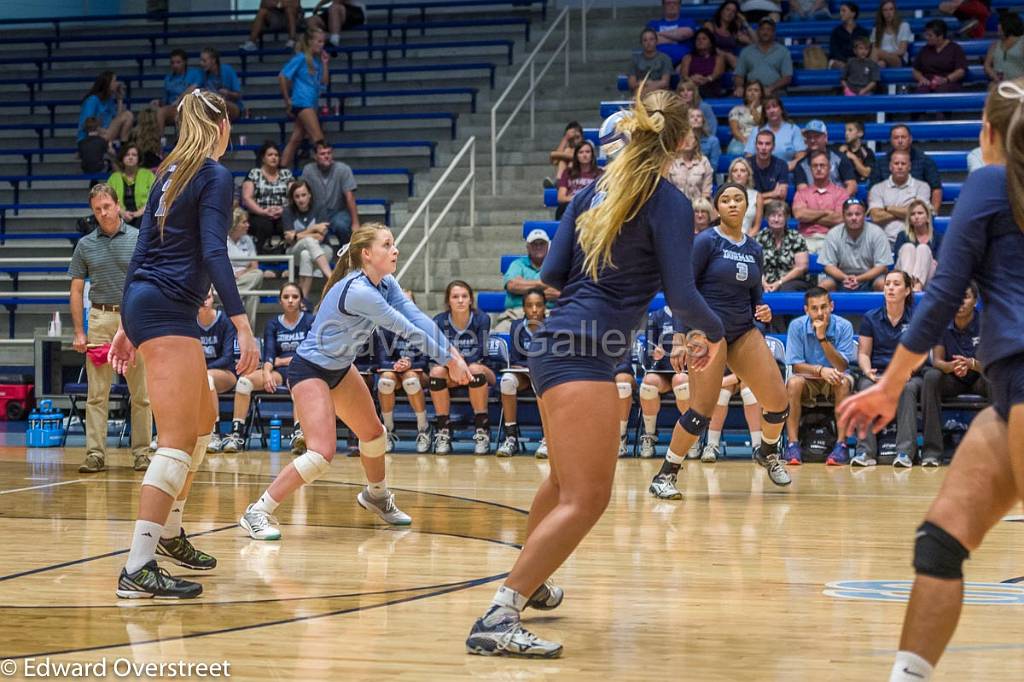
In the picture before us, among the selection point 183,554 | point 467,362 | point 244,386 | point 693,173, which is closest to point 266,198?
point 244,386

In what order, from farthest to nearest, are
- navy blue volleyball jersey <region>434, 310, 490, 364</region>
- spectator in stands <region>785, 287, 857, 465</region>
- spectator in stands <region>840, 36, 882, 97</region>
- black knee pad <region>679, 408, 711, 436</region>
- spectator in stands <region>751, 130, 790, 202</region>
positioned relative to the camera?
spectator in stands <region>840, 36, 882, 97</region>, spectator in stands <region>751, 130, 790, 202</region>, navy blue volleyball jersey <region>434, 310, 490, 364</region>, spectator in stands <region>785, 287, 857, 465</region>, black knee pad <region>679, 408, 711, 436</region>

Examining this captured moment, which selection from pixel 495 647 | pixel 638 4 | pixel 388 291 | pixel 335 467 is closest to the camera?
pixel 495 647

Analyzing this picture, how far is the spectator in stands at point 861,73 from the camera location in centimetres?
1512

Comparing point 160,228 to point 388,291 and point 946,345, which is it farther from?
point 946,345

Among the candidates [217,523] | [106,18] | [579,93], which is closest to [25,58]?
[106,18]

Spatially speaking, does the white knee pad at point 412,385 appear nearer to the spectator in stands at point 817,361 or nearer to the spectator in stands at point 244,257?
the spectator in stands at point 244,257

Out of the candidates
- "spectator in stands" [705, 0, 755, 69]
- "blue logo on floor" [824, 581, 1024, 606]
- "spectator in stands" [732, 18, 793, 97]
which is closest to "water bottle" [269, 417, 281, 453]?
"spectator in stands" [732, 18, 793, 97]

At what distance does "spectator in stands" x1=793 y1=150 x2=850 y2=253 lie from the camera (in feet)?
42.8

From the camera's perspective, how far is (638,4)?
18.4 meters

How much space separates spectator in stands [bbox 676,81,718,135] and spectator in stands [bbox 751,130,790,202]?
0.93 meters

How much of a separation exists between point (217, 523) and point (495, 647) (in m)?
3.56

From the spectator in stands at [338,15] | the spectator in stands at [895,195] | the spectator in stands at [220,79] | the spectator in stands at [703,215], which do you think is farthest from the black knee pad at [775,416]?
the spectator in stands at [338,15]

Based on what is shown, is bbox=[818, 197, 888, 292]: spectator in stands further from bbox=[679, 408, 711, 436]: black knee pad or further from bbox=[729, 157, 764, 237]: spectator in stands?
bbox=[679, 408, 711, 436]: black knee pad

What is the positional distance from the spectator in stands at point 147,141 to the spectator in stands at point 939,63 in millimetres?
8851
